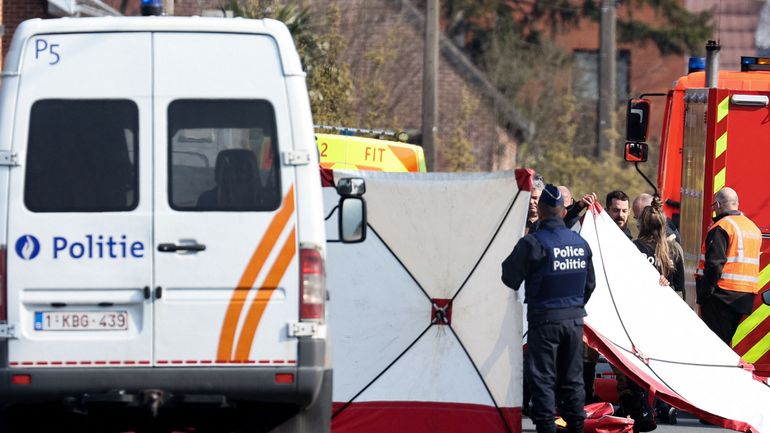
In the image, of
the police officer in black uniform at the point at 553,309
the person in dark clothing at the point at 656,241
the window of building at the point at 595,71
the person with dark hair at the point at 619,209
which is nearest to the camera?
the police officer in black uniform at the point at 553,309

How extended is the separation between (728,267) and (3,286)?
632cm

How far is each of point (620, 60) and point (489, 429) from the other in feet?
119

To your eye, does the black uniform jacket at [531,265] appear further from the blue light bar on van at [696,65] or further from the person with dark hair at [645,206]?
the blue light bar on van at [696,65]

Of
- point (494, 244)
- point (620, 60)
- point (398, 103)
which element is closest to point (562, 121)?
point (398, 103)

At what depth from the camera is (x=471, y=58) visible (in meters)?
41.5

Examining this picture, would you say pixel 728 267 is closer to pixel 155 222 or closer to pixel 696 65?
pixel 696 65

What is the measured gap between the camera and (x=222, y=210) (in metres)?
7.62

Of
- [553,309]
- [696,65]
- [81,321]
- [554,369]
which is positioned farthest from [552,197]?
[696,65]

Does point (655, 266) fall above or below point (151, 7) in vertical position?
below

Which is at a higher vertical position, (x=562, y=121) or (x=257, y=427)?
(x=562, y=121)

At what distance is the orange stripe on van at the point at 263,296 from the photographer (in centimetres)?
759

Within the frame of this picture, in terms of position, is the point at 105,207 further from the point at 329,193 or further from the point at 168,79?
the point at 329,193

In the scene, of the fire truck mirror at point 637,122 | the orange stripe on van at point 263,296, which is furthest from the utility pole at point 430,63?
the orange stripe on van at point 263,296

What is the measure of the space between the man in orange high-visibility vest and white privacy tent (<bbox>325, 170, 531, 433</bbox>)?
2780mm
